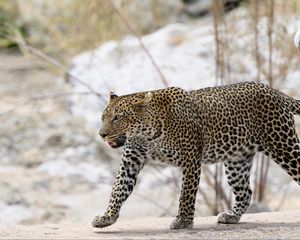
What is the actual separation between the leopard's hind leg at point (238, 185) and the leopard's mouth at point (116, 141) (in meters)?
1.33

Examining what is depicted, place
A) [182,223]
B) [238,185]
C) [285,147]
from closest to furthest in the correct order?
[182,223] → [285,147] → [238,185]

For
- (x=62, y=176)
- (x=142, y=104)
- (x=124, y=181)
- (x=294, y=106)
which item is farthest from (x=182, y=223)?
(x=62, y=176)

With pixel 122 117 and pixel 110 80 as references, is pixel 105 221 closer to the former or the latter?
pixel 122 117

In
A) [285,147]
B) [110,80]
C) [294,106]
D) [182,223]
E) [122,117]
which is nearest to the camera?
[122,117]

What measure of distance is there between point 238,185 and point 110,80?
26.0 feet

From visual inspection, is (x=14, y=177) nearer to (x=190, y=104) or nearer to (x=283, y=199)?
(x=283, y=199)

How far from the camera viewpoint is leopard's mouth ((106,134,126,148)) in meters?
7.95

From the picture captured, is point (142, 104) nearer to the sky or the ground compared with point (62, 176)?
nearer to the ground

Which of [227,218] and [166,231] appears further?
[227,218]

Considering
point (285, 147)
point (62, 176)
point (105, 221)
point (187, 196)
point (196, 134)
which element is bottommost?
point (105, 221)

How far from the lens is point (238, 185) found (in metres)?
9.08

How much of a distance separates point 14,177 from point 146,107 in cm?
758

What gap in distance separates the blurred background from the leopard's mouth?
12.8 ft

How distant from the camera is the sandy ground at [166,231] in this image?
780 cm
